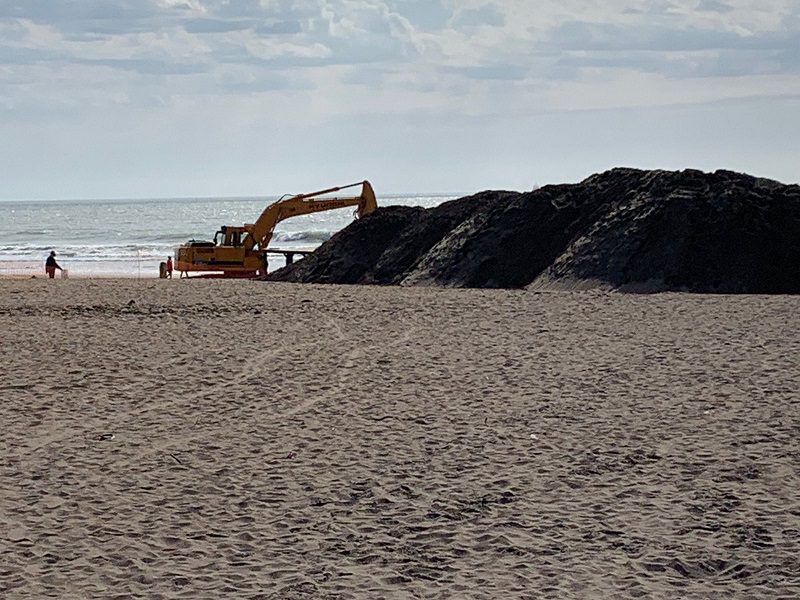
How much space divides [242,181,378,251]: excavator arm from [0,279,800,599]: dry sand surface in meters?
19.0

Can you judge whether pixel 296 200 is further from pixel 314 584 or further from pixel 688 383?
pixel 314 584

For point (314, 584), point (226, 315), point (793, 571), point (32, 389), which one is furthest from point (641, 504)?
point (226, 315)

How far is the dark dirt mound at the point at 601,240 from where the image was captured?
24.3 metres

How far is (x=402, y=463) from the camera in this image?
8.86 meters

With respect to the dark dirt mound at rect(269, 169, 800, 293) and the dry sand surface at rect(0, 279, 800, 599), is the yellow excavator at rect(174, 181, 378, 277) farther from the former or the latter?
the dry sand surface at rect(0, 279, 800, 599)

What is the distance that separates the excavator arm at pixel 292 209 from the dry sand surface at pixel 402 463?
19018 millimetres

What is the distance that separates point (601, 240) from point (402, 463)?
58.5 feet

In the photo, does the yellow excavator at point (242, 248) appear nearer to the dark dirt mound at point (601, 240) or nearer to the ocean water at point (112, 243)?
the dark dirt mound at point (601, 240)

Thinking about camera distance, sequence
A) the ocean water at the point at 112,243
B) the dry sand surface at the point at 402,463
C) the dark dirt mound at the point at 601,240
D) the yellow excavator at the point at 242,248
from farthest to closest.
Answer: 1. the ocean water at the point at 112,243
2. the yellow excavator at the point at 242,248
3. the dark dirt mound at the point at 601,240
4. the dry sand surface at the point at 402,463

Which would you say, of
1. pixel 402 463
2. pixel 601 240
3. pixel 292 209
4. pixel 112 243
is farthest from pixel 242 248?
pixel 112 243

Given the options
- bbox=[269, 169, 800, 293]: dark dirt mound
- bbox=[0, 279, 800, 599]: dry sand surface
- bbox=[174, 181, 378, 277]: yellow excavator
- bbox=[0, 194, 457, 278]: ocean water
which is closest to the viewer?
Result: bbox=[0, 279, 800, 599]: dry sand surface

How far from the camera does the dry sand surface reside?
6.40 m

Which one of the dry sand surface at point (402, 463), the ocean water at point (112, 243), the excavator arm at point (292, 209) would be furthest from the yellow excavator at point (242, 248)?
the dry sand surface at point (402, 463)

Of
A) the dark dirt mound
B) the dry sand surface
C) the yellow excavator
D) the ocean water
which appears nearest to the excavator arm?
the yellow excavator
